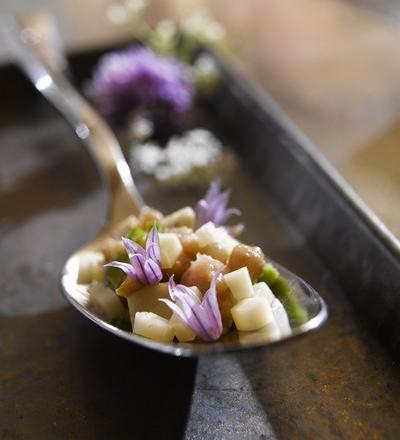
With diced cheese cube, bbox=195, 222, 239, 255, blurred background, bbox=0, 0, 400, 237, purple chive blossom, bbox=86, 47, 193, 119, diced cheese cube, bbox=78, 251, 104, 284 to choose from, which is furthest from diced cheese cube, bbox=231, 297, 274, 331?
purple chive blossom, bbox=86, 47, 193, 119

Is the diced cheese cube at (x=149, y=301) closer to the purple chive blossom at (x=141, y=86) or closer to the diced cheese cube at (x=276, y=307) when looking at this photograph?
the diced cheese cube at (x=276, y=307)

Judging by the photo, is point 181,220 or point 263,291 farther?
point 181,220

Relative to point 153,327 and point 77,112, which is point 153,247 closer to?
point 153,327

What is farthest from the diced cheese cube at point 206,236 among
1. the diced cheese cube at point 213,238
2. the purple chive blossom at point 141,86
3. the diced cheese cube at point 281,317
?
the purple chive blossom at point 141,86

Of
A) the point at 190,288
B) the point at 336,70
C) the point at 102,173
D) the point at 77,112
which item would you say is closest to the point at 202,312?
the point at 190,288

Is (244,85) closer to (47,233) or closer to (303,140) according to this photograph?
(303,140)

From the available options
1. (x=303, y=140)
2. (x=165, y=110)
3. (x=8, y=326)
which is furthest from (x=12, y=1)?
(x=8, y=326)
